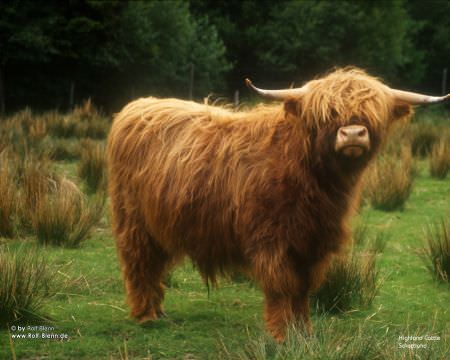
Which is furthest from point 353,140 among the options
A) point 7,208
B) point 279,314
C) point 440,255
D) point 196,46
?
point 196,46

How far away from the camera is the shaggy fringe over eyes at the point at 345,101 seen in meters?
3.29

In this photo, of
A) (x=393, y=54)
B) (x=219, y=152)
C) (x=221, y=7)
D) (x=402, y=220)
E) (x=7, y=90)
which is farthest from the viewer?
(x=221, y=7)

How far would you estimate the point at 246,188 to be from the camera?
3.63 m

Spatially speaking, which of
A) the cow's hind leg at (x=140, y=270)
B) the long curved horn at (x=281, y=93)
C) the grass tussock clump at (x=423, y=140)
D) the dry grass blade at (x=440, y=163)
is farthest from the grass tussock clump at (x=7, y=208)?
the grass tussock clump at (x=423, y=140)

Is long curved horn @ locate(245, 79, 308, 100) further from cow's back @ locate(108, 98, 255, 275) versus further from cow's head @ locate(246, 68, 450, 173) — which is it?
cow's back @ locate(108, 98, 255, 275)

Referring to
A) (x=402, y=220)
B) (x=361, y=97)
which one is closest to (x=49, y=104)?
(x=402, y=220)

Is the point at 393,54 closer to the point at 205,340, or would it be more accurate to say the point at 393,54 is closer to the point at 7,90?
the point at 7,90

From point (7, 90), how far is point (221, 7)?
10955 millimetres

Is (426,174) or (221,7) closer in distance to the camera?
(426,174)

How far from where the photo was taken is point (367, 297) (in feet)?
14.7

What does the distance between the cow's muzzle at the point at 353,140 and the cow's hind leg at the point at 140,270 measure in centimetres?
145

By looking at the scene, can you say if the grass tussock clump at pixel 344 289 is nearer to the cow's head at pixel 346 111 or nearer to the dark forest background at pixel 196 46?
the cow's head at pixel 346 111

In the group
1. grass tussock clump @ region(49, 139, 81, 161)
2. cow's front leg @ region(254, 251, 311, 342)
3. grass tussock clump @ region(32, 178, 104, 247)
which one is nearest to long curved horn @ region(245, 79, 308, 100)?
cow's front leg @ region(254, 251, 311, 342)

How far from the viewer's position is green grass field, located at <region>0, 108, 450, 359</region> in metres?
2.96
